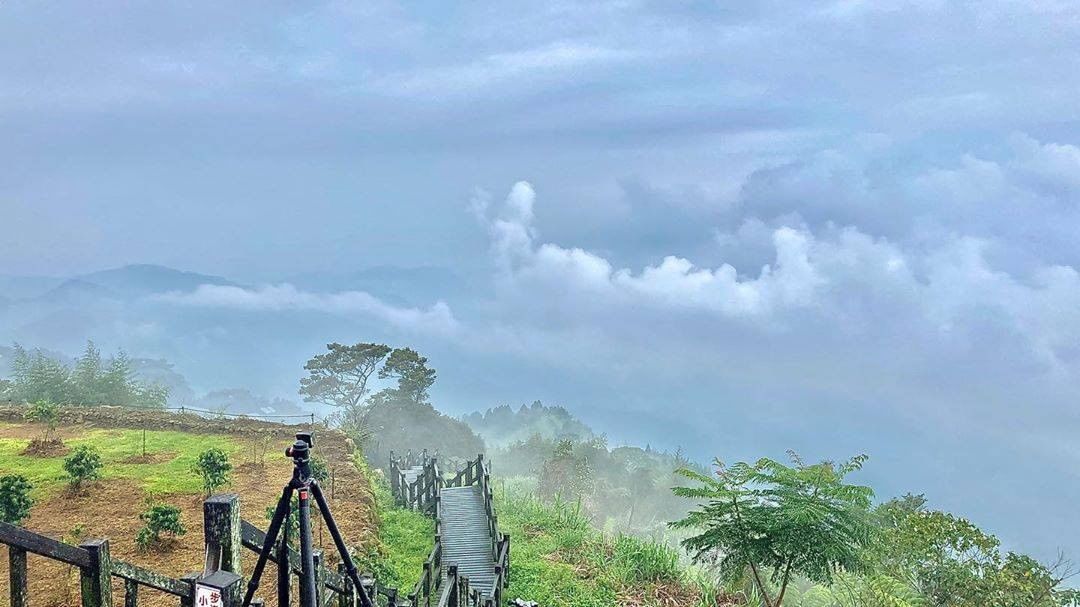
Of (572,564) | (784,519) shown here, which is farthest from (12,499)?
(784,519)

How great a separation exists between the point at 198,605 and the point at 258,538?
786 mm

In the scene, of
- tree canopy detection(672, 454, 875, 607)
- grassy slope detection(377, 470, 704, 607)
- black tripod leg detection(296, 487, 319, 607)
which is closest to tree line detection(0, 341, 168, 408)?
grassy slope detection(377, 470, 704, 607)

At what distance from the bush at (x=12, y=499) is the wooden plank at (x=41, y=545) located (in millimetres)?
9499

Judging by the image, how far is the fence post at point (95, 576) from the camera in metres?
4.01

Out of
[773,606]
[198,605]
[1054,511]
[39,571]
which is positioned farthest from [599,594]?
[1054,511]

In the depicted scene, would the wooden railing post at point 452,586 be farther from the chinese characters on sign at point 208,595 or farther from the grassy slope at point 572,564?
the chinese characters on sign at point 208,595

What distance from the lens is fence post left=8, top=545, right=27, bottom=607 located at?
394 cm

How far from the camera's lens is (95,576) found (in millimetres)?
4008

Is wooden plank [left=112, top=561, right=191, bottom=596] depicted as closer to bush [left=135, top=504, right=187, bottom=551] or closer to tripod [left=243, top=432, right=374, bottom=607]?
tripod [left=243, top=432, right=374, bottom=607]

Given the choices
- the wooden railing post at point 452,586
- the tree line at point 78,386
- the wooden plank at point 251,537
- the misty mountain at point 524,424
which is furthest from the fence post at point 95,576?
the misty mountain at point 524,424

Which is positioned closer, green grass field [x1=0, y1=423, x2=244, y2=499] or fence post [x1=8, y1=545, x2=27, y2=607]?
fence post [x1=8, y1=545, x2=27, y2=607]

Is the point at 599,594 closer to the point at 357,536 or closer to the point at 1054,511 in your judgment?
the point at 357,536

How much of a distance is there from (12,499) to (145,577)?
9631 mm

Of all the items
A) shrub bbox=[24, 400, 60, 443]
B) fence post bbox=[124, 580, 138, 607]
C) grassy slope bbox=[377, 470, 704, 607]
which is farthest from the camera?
shrub bbox=[24, 400, 60, 443]
